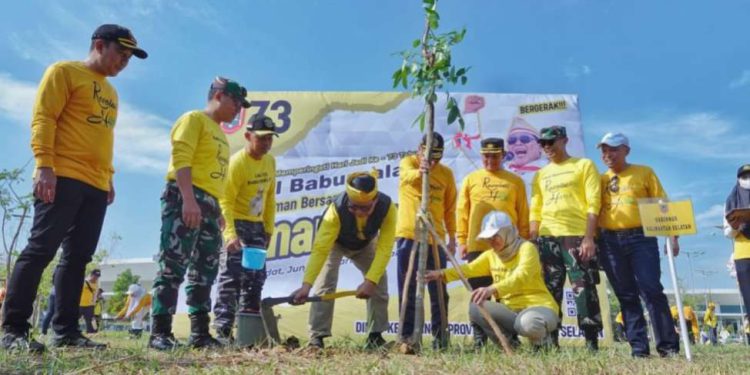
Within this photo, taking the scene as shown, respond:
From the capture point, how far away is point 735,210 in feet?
13.3

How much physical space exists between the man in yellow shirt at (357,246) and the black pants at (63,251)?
1.42 meters

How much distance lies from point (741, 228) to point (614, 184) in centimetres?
94

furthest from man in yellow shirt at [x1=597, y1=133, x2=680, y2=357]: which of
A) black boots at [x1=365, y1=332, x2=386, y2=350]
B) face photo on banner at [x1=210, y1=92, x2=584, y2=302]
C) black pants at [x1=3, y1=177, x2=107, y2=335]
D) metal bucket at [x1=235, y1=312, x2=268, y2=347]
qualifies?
black pants at [x1=3, y1=177, x2=107, y2=335]

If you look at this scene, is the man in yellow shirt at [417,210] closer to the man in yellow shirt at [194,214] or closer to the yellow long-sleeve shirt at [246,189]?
the yellow long-sleeve shirt at [246,189]

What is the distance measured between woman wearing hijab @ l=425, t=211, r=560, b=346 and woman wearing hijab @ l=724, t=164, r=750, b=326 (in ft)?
4.84

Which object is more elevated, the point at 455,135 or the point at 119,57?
the point at 455,135

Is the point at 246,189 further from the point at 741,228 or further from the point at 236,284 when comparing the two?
the point at 741,228

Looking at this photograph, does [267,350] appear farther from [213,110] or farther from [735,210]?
[735,210]

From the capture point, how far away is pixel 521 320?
12.2 ft

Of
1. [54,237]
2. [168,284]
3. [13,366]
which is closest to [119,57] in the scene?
[54,237]

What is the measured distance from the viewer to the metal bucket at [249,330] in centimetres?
334

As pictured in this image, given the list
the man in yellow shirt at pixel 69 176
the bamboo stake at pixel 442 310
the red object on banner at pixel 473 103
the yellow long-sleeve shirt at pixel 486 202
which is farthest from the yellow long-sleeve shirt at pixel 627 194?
the man in yellow shirt at pixel 69 176

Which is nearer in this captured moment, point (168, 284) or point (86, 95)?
point (86, 95)

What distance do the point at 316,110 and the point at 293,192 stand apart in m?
1.19
